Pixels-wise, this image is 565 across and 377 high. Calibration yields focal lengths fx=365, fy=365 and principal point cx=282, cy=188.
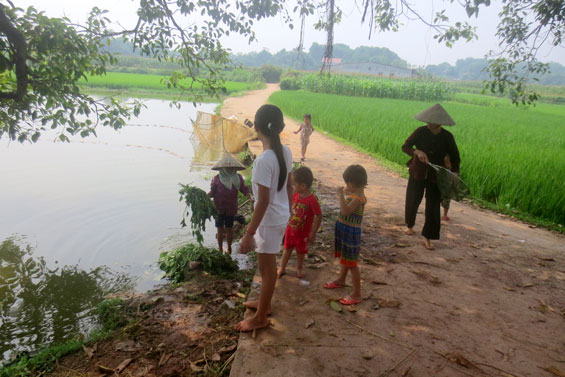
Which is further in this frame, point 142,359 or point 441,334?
point 441,334

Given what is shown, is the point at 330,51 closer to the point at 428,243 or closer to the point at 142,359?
the point at 428,243

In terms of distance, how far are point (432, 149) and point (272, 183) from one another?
2.75m

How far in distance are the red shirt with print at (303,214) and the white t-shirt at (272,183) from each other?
85 cm

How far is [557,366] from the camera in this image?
259cm

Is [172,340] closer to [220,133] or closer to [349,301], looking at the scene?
[349,301]

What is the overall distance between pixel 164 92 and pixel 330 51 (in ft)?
94.0

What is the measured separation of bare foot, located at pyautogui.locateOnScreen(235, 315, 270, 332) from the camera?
2.71 meters

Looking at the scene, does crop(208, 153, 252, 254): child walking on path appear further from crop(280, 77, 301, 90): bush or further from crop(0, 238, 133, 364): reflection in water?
crop(280, 77, 301, 90): bush

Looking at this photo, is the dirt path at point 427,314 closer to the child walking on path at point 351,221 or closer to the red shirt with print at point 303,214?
the child walking on path at point 351,221

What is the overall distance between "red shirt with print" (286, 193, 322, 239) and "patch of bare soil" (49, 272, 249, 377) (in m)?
0.79

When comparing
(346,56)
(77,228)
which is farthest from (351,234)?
(346,56)

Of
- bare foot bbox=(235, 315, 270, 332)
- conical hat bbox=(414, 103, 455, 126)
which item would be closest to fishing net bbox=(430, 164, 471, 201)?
conical hat bbox=(414, 103, 455, 126)

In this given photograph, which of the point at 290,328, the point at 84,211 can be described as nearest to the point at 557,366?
the point at 290,328

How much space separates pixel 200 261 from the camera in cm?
404
